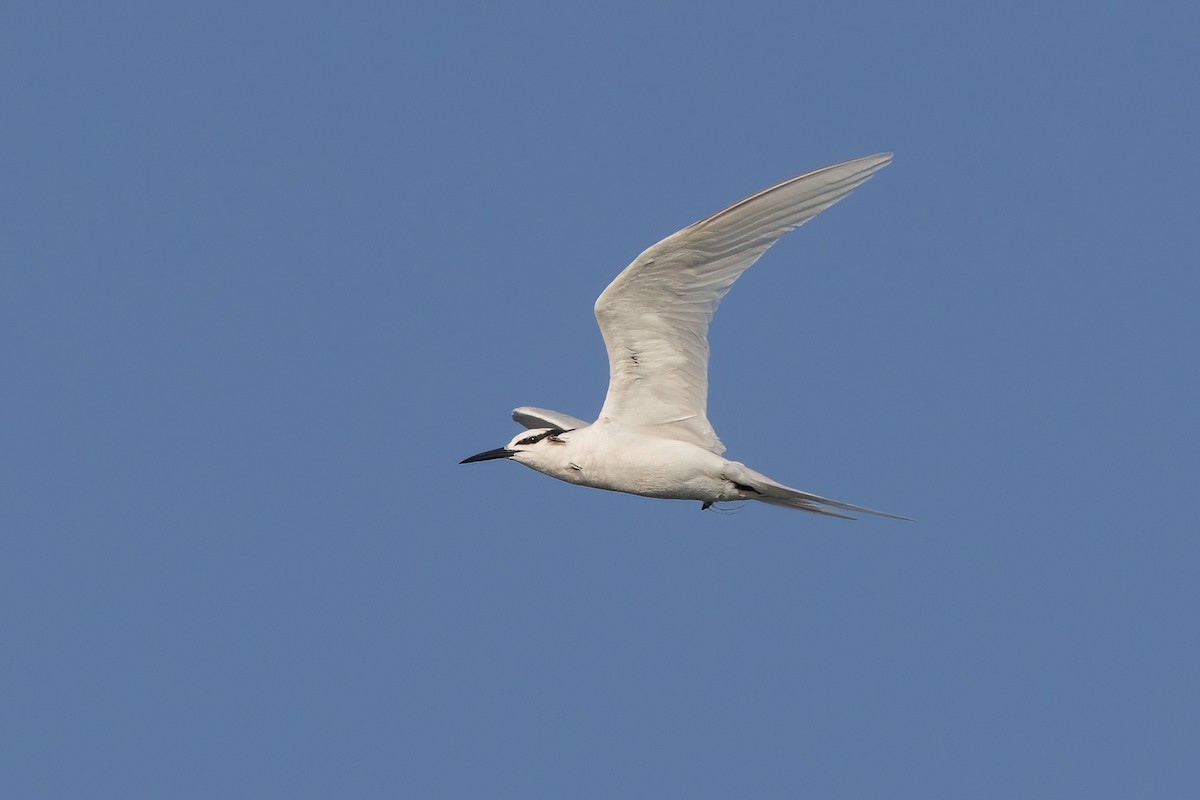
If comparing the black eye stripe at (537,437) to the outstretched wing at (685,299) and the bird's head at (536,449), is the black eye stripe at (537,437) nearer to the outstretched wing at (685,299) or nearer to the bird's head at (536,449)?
the bird's head at (536,449)

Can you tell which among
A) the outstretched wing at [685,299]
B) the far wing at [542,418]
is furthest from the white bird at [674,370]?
the far wing at [542,418]

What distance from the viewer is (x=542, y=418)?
53.8 ft

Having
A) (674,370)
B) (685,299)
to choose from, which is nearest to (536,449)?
(674,370)

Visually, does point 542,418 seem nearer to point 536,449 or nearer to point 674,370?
point 536,449

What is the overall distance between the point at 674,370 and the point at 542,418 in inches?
113

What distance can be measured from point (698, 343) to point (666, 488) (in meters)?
1.39

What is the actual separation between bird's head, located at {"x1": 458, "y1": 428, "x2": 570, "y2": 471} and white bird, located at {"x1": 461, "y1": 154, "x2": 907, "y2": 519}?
0.5 inches

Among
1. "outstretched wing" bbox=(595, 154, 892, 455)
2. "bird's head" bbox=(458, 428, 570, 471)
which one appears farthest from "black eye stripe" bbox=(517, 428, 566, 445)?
"outstretched wing" bbox=(595, 154, 892, 455)

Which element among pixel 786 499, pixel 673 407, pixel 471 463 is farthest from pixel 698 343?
pixel 471 463

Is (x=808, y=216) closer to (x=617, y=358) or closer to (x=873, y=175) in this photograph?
(x=873, y=175)

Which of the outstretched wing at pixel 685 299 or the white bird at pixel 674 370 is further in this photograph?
the white bird at pixel 674 370

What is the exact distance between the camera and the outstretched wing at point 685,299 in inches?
492

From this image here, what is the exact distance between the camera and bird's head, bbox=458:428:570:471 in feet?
47.5

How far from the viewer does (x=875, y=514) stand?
42.7 ft
